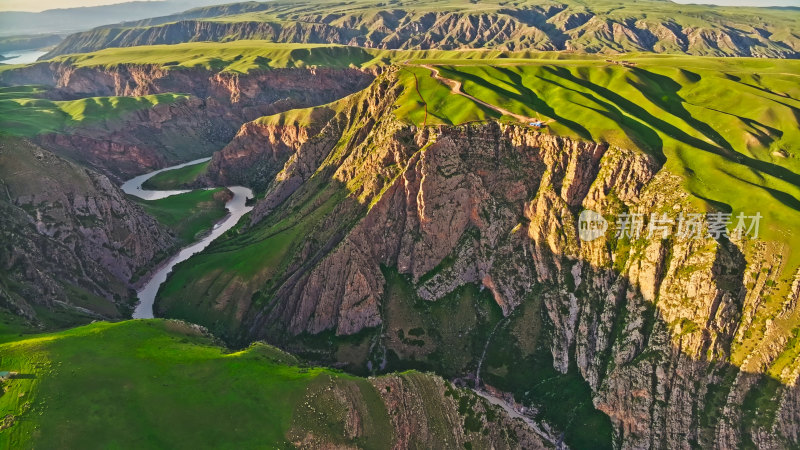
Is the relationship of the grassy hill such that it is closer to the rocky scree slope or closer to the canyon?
the canyon

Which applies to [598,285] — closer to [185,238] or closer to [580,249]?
[580,249]

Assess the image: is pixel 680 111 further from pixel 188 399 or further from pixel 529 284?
pixel 188 399

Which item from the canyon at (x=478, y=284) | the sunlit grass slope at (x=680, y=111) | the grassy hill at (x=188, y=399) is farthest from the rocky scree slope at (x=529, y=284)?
the grassy hill at (x=188, y=399)

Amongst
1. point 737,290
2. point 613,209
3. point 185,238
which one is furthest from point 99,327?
point 737,290

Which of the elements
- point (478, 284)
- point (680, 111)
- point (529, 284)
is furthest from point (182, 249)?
point (680, 111)

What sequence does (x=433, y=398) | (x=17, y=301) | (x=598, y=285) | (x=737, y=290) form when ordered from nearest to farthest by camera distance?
1. (x=433, y=398)
2. (x=737, y=290)
3. (x=17, y=301)
4. (x=598, y=285)
